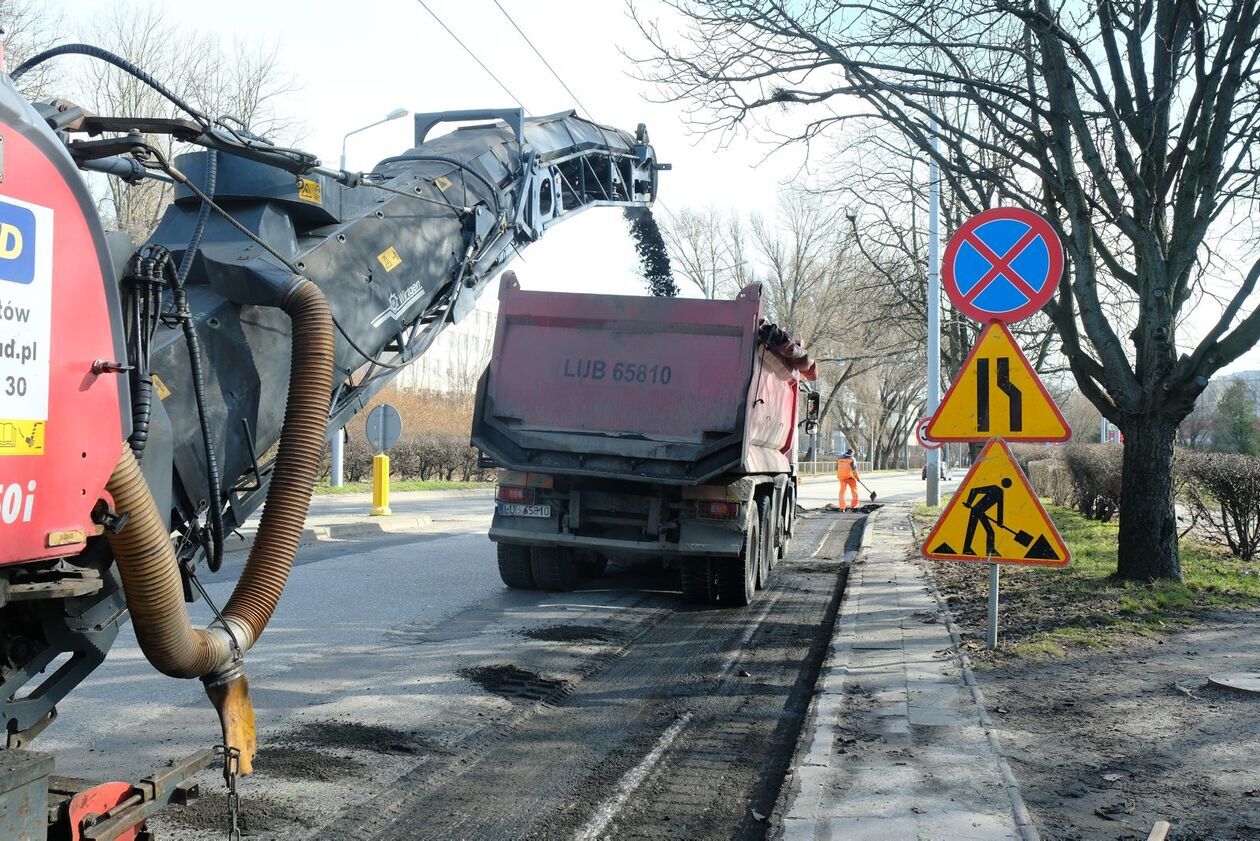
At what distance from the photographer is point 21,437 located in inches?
93.7

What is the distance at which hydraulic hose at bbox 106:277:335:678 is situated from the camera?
2824 millimetres

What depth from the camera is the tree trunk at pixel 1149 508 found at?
9.53m

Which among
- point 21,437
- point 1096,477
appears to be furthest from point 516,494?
point 1096,477

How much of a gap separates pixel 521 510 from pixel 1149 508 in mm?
5770

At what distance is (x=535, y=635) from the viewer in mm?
7980

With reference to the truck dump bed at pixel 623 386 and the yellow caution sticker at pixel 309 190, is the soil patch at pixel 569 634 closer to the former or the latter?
the truck dump bed at pixel 623 386

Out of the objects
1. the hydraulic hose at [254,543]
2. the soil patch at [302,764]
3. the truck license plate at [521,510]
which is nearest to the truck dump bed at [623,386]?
the truck license plate at [521,510]

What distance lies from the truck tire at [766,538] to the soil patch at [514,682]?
422 cm

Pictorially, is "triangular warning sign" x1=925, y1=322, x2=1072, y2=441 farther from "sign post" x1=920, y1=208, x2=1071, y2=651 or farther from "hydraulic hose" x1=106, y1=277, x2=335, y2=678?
"hydraulic hose" x1=106, y1=277, x2=335, y2=678

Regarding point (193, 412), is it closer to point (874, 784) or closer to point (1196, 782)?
point (874, 784)

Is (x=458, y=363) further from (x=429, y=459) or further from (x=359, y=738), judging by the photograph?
(x=359, y=738)

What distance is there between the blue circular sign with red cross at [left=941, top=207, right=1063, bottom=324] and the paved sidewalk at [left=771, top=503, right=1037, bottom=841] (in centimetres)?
237

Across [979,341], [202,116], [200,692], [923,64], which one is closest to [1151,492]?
[979,341]

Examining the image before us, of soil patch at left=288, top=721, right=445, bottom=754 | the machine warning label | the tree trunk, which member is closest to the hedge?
the tree trunk
